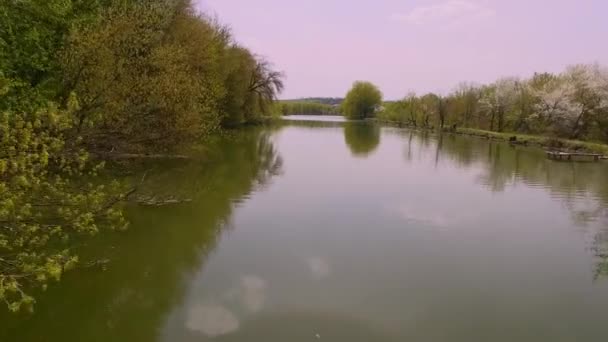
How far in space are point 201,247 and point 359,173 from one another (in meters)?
11.7

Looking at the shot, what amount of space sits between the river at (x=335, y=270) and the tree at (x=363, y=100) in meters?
81.8

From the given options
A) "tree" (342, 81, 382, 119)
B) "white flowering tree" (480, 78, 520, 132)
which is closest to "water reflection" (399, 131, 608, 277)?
"white flowering tree" (480, 78, 520, 132)

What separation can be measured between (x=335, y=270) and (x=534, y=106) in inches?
1630

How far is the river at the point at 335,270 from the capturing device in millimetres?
6375

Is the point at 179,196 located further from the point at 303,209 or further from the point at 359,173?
the point at 359,173

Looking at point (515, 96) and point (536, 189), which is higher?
point (515, 96)

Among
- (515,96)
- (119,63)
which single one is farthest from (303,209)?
(515,96)

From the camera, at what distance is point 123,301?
6.89 m

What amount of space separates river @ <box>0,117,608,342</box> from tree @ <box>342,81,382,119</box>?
81842mm

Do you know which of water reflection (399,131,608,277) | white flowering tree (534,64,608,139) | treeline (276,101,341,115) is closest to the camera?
water reflection (399,131,608,277)

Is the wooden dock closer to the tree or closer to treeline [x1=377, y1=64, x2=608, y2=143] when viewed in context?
treeline [x1=377, y1=64, x2=608, y2=143]

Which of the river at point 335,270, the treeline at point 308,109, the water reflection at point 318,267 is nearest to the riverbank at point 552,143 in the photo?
the river at point 335,270

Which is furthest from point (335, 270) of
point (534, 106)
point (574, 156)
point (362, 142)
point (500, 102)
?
point (500, 102)

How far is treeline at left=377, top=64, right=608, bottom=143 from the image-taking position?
36281mm
